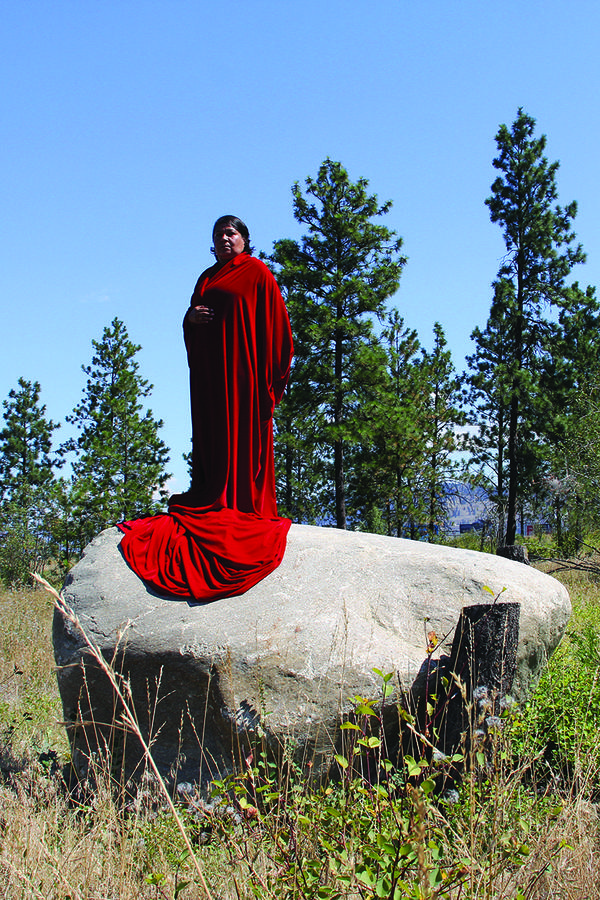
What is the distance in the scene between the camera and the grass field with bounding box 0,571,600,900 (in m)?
2.08

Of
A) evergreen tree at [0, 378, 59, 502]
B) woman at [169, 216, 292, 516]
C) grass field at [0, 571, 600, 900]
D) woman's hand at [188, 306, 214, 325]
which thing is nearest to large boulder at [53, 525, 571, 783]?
grass field at [0, 571, 600, 900]

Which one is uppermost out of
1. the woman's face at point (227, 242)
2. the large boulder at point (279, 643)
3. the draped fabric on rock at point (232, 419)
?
the woman's face at point (227, 242)

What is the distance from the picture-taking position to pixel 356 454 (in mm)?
20375

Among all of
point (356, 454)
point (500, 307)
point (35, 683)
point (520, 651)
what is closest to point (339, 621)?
point (520, 651)

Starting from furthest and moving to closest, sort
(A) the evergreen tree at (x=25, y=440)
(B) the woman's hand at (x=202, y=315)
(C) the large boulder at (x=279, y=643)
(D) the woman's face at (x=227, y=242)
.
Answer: (A) the evergreen tree at (x=25, y=440) → (D) the woman's face at (x=227, y=242) → (B) the woman's hand at (x=202, y=315) → (C) the large boulder at (x=279, y=643)

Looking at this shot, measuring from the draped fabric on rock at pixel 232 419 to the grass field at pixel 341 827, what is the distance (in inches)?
56.3

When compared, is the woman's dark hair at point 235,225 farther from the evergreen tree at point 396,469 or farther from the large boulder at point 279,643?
the evergreen tree at point 396,469

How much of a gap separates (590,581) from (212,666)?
10.1 m

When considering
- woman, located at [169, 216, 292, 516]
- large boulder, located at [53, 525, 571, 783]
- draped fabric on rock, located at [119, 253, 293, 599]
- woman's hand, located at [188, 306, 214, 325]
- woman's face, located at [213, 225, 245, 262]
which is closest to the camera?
large boulder, located at [53, 525, 571, 783]

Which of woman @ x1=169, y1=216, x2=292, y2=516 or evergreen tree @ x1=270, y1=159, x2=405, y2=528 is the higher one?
evergreen tree @ x1=270, y1=159, x2=405, y2=528

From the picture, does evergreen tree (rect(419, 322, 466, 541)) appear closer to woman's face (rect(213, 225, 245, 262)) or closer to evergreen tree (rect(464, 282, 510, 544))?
evergreen tree (rect(464, 282, 510, 544))

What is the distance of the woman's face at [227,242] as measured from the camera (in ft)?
17.0

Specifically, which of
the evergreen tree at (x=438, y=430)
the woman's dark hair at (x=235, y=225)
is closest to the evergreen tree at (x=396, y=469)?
the evergreen tree at (x=438, y=430)

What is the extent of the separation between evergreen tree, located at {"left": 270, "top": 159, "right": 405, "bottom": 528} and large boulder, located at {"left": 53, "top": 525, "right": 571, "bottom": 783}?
36.7ft
